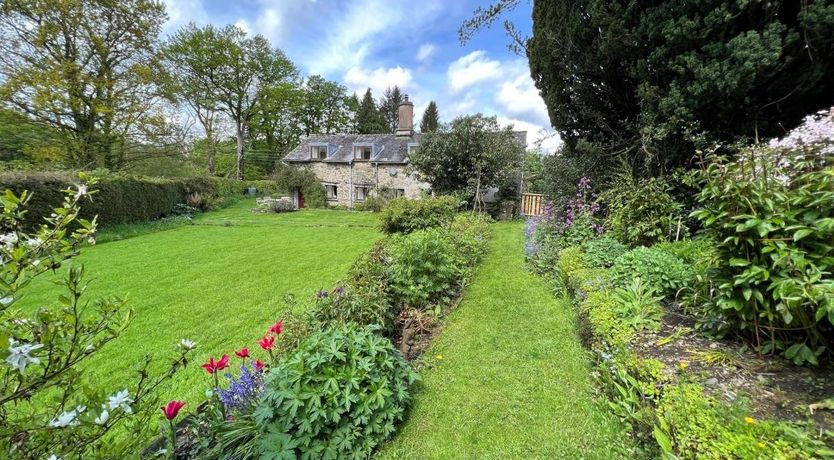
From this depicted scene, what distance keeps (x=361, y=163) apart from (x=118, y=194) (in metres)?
12.5

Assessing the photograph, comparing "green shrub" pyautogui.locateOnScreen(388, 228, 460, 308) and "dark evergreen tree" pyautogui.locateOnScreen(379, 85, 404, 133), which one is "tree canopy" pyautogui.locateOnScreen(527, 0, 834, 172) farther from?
"dark evergreen tree" pyautogui.locateOnScreen(379, 85, 404, 133)

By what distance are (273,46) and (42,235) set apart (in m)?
36.0

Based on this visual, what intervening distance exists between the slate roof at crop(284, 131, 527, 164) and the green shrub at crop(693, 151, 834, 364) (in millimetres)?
17601

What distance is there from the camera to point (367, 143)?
2222cm

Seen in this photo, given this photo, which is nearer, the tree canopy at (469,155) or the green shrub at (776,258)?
the green shrub at (776,258)

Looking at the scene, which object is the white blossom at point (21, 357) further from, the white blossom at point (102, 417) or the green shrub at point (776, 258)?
the green shrub at point (776, 258)

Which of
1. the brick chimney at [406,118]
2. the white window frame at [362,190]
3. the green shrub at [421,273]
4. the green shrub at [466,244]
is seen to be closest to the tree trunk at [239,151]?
the white window frame at [362,190]

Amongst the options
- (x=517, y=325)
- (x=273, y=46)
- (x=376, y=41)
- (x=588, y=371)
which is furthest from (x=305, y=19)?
(x=273, y=46)

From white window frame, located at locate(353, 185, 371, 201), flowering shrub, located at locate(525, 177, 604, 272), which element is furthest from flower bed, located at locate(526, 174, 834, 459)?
white window frame, located at locate(353, 185, 371, 201)

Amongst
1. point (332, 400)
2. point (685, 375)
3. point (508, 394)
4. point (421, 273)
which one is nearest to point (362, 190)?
point (421, 273)

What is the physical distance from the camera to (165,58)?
1609 cm

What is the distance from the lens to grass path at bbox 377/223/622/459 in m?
2.47

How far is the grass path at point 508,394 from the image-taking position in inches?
97.3

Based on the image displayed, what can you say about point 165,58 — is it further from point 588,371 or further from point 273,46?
point 588,371
